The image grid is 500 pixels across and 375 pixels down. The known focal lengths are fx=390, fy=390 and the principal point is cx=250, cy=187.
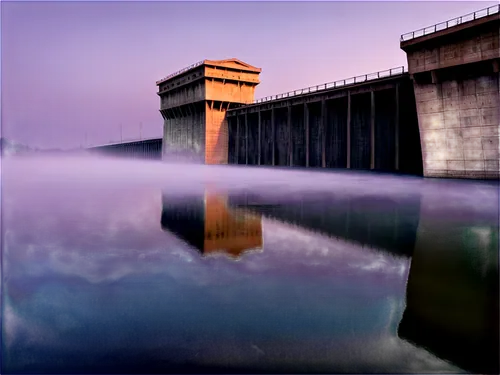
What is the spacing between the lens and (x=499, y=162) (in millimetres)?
21500

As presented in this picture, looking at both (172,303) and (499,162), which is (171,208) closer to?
(172,303)

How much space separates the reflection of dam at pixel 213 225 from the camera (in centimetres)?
796

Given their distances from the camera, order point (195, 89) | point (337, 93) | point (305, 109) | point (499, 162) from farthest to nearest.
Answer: point (195, 89), point (305, 109), point (337, 93), point (499, 162)

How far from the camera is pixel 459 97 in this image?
2314cm

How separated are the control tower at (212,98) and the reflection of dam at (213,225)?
3822cm

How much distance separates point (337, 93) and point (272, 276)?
31.2 m

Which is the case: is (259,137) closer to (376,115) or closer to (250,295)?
(376,115)

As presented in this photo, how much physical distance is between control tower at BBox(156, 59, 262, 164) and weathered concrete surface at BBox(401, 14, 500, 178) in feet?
97.3

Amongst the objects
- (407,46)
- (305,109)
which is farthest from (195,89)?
(407,46)

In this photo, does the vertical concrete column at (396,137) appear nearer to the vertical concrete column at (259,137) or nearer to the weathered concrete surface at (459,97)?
the weathered concrete surface at (459,97)

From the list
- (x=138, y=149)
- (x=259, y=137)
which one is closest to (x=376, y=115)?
(x=259, y=137)

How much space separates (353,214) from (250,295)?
7.51 meters

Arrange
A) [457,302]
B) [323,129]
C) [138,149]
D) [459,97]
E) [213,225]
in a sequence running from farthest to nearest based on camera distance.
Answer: [138,149] < [323,129] < [459,97] < [213,225] < [457,302]

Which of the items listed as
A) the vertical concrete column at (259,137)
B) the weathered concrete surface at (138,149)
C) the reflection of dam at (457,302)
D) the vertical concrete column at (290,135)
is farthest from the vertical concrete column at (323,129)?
the weathered concrete surface at (138,149)
